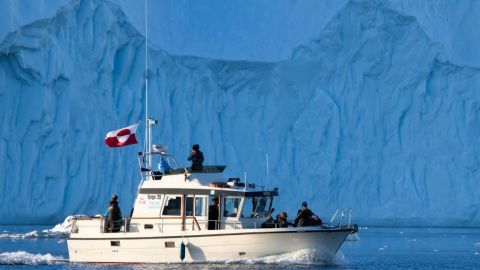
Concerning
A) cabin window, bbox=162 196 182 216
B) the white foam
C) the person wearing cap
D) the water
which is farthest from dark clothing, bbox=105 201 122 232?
the person wearing cap

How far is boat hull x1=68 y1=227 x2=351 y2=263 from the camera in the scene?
20219mm

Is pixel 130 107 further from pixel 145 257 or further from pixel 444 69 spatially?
pixel 145 257

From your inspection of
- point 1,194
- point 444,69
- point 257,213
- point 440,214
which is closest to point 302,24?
point 444,69

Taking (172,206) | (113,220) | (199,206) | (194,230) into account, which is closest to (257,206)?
(199,206)

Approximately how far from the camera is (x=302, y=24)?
3850 centimetres

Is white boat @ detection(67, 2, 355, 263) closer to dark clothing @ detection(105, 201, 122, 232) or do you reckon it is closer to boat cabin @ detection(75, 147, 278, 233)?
boat cabin @ detection(75, 147, 278, 233)

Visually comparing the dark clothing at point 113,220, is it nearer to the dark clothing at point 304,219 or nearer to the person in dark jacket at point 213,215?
the person in dark jacket at point 213,215

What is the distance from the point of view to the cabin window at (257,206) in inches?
829

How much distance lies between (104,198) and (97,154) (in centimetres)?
139

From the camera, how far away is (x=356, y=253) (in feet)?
87.6

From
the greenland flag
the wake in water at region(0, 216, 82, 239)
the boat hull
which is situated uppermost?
the greenland flag

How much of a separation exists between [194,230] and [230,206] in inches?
32.9

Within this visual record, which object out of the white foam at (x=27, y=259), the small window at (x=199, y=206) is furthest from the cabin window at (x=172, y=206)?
the white foam at (x=27, y=259)

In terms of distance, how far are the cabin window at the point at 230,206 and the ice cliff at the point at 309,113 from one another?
47.4 ft
